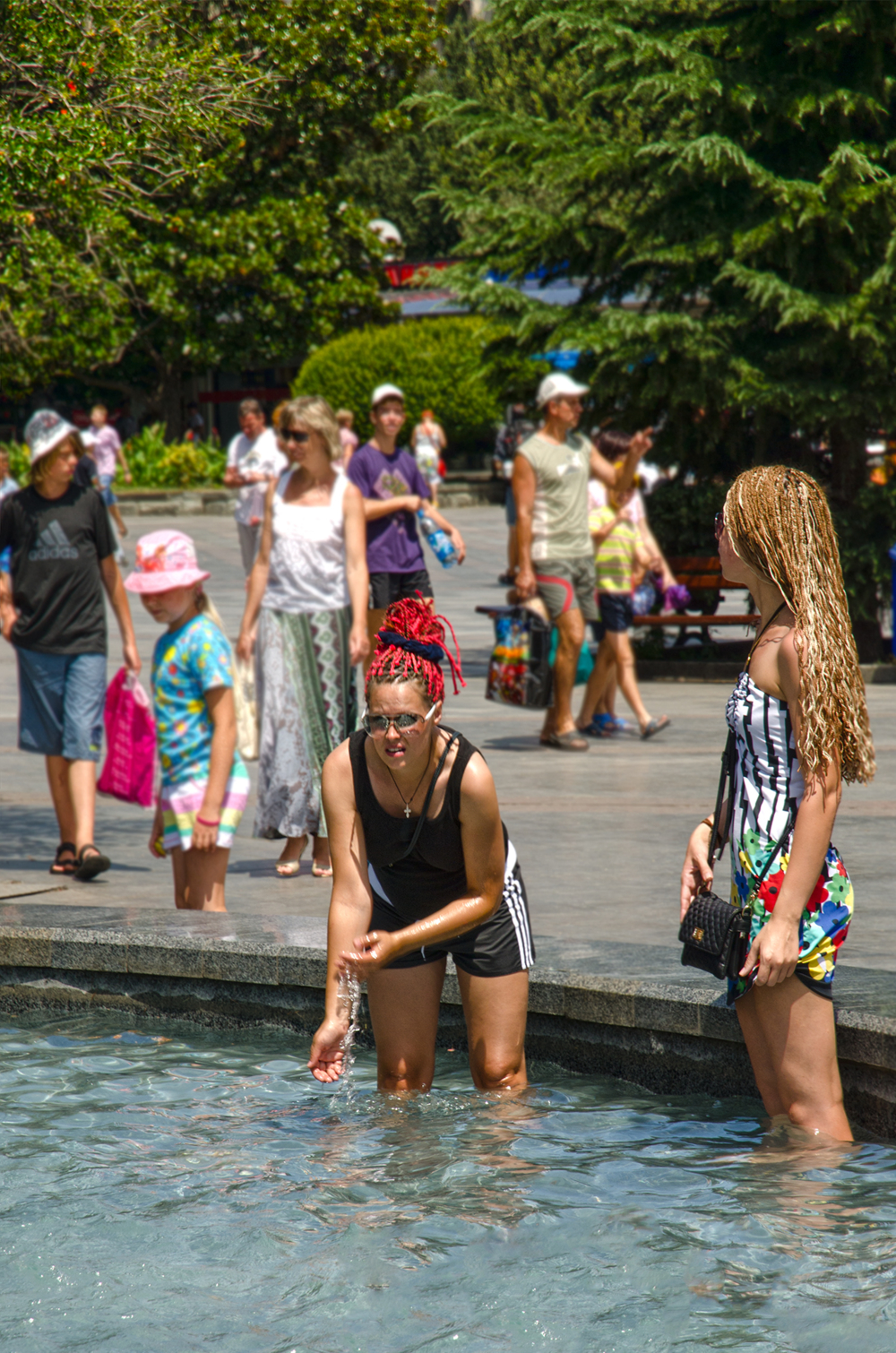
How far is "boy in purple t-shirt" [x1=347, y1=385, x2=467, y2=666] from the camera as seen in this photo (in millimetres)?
10531

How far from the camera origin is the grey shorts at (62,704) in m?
7.46

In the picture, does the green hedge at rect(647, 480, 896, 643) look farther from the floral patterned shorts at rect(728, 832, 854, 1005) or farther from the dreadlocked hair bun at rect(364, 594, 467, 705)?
the floral patterned shorts at rect(728, 832, 854, 1005)

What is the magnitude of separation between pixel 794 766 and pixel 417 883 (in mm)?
1083

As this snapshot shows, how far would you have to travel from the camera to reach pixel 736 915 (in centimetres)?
385

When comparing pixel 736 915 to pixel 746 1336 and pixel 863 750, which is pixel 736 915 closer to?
pixel 863 750

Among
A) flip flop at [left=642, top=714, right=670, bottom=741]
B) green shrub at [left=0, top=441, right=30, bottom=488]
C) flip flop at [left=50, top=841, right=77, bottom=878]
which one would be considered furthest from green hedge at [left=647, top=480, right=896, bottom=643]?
green shrub at [left=0, top=441, right=30, bottom=488]

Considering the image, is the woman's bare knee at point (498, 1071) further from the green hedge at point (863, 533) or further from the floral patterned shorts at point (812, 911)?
the green hedge at point (863, 533)

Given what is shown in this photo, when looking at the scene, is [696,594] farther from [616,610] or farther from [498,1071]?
[498,1071]

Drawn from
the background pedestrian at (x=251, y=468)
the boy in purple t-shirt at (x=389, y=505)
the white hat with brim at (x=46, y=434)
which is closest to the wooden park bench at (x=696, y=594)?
the boy in purple t-shirt at (x=389, y=505)

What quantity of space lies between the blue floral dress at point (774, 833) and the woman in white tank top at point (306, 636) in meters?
3.66

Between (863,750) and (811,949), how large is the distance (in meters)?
0.46

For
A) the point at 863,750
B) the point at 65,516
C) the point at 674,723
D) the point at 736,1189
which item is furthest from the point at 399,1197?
the point at 674,723

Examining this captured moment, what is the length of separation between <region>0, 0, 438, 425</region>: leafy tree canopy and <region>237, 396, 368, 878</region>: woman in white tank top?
56.8 inches

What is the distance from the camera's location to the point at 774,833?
381 cm
